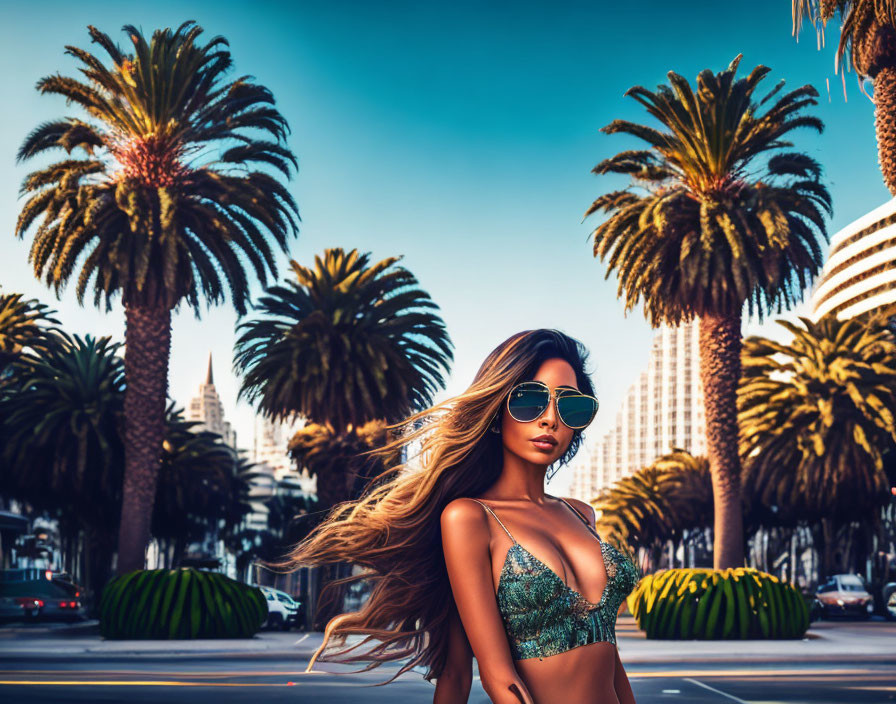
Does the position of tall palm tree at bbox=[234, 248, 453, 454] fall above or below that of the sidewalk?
above

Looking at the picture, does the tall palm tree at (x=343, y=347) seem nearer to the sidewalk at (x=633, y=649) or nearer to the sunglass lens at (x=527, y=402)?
the sidewalk at (x=633, y=649)

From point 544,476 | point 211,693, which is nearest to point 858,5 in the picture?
point 211,693

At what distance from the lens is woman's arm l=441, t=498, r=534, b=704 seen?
2.65 m

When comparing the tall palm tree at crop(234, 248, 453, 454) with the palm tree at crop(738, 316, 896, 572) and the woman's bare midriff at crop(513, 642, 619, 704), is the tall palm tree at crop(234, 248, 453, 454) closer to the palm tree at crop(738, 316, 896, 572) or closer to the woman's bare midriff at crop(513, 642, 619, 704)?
the palm tree at crop(738, 316, 896, 572)

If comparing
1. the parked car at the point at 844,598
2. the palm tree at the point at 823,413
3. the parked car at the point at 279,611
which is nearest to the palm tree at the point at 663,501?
the parked car at the point at 844,598

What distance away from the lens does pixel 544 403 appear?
9.84 feet

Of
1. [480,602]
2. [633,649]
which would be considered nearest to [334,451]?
[633,649]

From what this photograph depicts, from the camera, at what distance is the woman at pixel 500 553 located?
274cm

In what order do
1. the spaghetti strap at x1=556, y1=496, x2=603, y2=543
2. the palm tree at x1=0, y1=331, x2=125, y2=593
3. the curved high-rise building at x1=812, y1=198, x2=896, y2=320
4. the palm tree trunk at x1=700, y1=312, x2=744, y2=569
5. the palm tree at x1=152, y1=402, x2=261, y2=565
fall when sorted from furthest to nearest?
the curved high-rise building at x1=812, y1=198, x2=896, y2=320 → the palm tree at x1=152, y1=402, x2=261, y2=565 → the palm tree at x1=0, y1=331, x2=125, y2=593 → the palm tree trunk at x1=700, y1=312, x2=744, y2=569 → the spaghetti strap at x1=556, y1=496, x2=603, y2=543

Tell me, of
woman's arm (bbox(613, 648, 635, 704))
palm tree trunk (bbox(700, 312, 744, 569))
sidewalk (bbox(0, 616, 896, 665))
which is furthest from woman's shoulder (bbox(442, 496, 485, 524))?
palm tree trunk (bbox(700, 312, 744, 569))

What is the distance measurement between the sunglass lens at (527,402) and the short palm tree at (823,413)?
35.5m

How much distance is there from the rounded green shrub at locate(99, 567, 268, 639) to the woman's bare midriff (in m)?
24.4

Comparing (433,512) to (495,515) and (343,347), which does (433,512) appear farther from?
(343,347)

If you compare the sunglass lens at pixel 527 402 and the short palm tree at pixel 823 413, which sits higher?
the short palm tree at pixel 823 413
